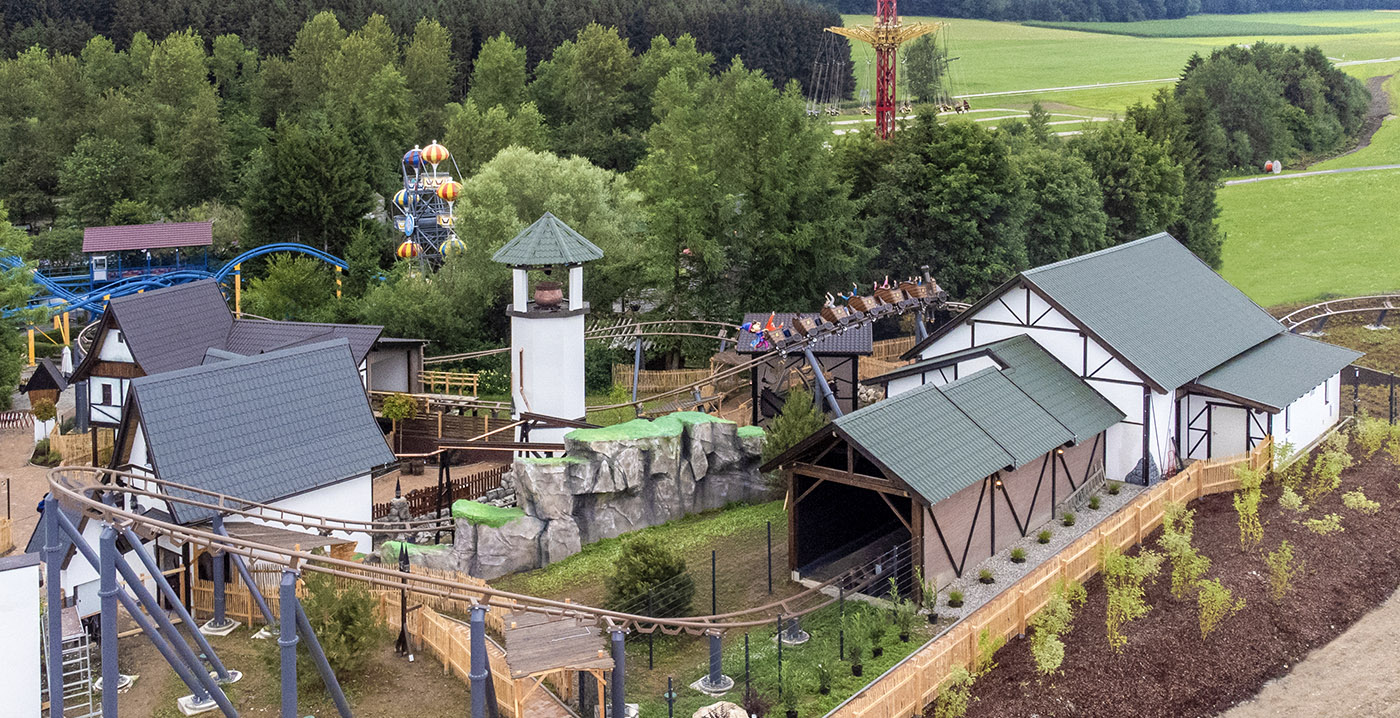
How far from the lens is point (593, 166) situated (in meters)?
70.1

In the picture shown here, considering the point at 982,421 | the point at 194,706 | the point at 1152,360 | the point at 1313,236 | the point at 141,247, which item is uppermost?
the point at 141,247

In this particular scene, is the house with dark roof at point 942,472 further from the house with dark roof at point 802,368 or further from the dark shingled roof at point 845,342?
the house with dark roof at point 802,368

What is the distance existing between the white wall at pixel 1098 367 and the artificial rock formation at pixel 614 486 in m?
8.04

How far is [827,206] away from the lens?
52812 mm

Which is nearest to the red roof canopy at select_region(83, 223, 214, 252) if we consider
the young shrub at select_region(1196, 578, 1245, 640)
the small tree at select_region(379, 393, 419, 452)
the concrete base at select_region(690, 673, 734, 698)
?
the small tree at select_region(379, 393, 419, 452)

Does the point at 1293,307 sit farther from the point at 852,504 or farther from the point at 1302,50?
the point at 1302,50

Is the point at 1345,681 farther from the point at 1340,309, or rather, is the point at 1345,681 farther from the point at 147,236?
the point at 147,236

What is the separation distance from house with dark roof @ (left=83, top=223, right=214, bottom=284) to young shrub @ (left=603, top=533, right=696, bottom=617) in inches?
1656

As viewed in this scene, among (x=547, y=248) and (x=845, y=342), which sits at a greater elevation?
(x=547, y=248)

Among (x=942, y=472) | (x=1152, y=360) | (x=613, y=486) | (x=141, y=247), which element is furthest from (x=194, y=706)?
(x=141, y=247)

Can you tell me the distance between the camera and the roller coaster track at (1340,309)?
177 ft

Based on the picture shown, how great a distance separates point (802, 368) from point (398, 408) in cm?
1300

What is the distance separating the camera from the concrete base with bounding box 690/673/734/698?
22719mm

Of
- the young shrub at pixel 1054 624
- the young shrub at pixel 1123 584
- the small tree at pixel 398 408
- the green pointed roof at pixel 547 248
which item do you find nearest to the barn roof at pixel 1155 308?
the young shrub at pixel 1123 584
